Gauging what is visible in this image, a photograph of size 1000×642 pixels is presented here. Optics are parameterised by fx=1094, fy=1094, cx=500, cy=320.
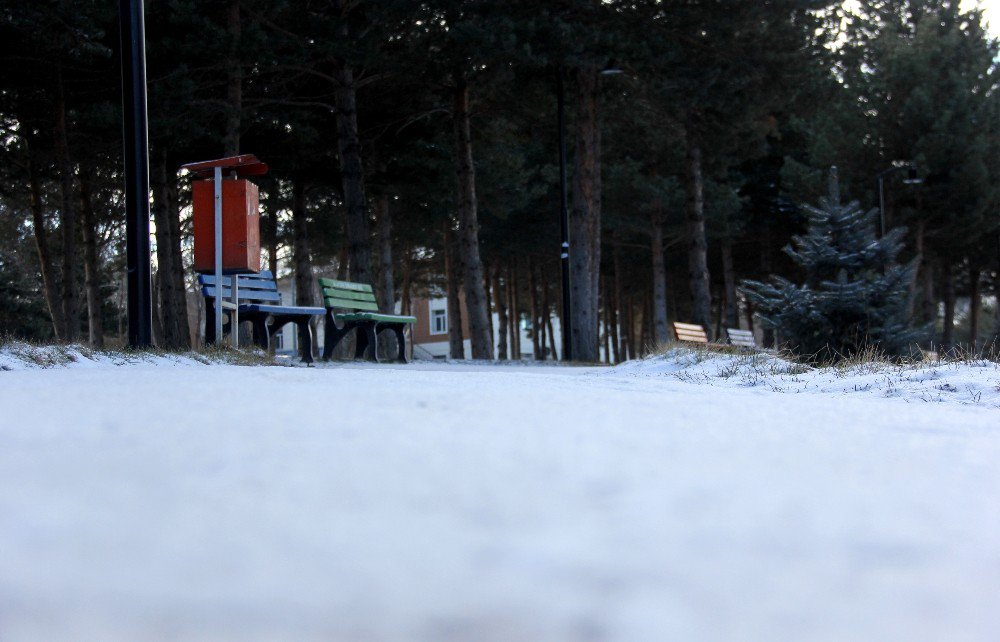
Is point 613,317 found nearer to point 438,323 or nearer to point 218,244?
point 438,323

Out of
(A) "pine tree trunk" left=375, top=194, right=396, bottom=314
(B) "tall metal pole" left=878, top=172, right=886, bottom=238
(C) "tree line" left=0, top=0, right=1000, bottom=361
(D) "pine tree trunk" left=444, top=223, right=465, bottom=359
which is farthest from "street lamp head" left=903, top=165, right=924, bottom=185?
(A) "pine tree trunk" left=375, top=194, right=396, bottom=314

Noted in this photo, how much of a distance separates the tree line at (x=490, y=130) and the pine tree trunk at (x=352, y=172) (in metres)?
0.04

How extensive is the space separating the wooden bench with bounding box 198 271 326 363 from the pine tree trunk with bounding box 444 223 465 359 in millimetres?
20927

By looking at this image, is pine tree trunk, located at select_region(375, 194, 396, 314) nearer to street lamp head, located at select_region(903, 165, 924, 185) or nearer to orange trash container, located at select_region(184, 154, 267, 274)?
orange trash container, located at select_region(184, 154, 267, 274)

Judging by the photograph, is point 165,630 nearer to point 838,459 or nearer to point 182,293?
point 838,459

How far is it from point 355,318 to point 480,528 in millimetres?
13064

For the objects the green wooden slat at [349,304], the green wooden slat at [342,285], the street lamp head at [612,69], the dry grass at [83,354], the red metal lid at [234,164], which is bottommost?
the dry grass at [83,354]

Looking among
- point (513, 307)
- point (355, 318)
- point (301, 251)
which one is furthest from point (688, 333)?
point (513, 307)

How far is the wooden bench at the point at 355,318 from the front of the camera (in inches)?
582

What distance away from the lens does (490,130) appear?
27.2 m

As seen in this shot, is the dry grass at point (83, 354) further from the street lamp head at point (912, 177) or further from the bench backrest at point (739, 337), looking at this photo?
the street lamp head at point (912, 177)

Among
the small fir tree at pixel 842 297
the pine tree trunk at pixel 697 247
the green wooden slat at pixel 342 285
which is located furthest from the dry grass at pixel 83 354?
the pine tree trunk at pixel 697 247

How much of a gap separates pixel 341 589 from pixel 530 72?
69.5 ft

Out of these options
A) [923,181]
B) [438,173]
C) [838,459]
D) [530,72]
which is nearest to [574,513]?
[838,459]
